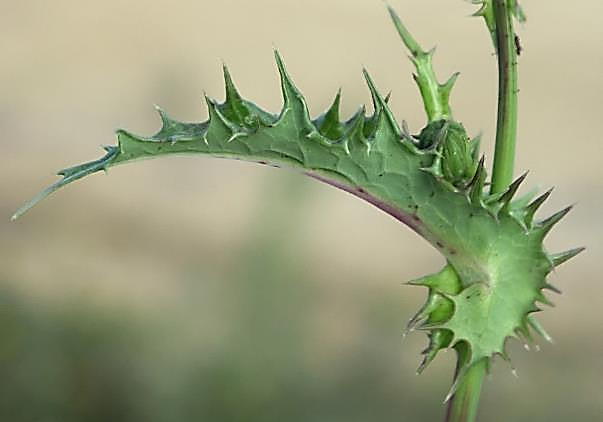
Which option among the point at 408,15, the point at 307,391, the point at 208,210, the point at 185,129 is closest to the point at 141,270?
the point at 208,210

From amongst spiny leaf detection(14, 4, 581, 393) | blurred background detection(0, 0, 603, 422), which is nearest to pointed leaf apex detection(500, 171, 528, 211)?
spiny leaf detection(14, 4, 581, 393)

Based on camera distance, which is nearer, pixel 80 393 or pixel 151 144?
pixel 151 144

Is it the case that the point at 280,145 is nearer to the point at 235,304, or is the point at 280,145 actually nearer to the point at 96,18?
the point at 235,304

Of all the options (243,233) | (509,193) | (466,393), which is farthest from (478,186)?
(243,233)

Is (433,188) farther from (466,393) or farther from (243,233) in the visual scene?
(243,233)

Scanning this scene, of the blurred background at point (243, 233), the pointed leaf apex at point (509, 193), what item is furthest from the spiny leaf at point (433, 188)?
the blurred background at point (243, 233)

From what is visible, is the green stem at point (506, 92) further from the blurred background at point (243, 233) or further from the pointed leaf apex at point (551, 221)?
the blurred background at point (243, 233)

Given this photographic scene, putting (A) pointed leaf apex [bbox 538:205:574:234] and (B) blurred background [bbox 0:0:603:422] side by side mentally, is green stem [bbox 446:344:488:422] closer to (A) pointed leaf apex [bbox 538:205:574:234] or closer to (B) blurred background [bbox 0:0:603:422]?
(A) pointed leaf apex [bbox 538:205:574:234]

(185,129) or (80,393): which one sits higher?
(80,393)
